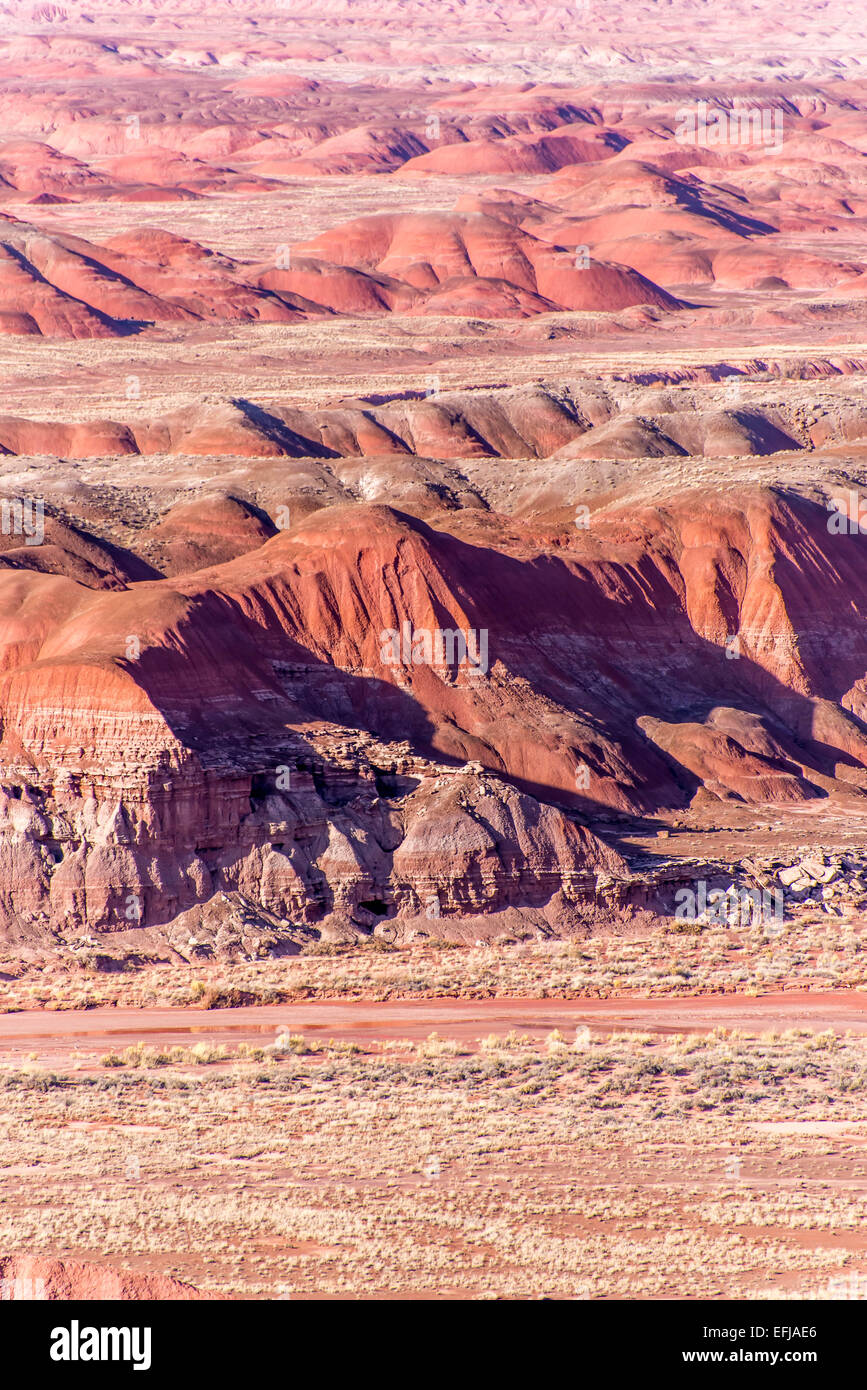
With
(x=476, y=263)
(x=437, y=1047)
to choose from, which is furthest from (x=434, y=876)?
(x=476, y=263)

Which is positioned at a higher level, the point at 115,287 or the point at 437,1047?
the point at 115,287

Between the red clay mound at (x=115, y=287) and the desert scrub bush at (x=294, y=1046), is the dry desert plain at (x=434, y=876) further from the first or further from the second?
the red clay mound at (x=115, y=287)

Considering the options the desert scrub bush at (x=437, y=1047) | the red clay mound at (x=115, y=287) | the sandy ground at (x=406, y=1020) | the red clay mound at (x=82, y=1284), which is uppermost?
the red clay mound at (x=115, y=287)

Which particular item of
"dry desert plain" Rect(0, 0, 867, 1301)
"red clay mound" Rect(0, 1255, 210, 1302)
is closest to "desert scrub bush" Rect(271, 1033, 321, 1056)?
"dry desert plain" Rect(0, 0, 867, 1301)

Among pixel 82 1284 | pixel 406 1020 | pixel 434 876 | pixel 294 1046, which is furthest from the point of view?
pixel 434 876

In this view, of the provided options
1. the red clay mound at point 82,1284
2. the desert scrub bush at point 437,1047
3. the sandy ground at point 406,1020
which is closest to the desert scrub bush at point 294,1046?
the sandy ground at point 406,1020

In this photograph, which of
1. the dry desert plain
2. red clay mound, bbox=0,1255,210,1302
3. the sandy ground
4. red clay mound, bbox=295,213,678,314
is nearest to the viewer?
red clay mound, bbox=0,1255,210,1302

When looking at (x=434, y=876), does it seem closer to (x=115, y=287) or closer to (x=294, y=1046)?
(x=294, y=1046)

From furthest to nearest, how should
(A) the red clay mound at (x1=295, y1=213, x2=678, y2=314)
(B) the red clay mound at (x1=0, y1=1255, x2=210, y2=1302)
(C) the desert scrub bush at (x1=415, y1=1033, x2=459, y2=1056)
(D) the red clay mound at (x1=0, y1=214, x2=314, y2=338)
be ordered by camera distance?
(A) the red clay mound at (x1=295, y1=213, x2=678, y2=314), (D) the red clay mound at (x1=0, y1=214, x2=314, y2=338), (C) the desert scrub bush at (x1=415, y1=1033, x2=459, y2=1056), (B) the red clay mound at (x1=0, y1=1255, x2=210, y2=1302)

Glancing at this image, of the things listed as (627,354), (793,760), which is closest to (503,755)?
(793,760)

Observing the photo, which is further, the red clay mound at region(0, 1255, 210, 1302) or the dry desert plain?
the dry desert plain

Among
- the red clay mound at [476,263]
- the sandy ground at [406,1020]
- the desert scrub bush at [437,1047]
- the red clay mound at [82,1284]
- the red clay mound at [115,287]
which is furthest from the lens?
the red clay mound at [476,263]

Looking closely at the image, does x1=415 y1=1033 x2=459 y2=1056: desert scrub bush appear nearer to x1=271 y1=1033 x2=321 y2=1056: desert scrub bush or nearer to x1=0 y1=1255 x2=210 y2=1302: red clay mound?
x1=271 y1=1033 x2=321 y2=1056: desert scrub bush
